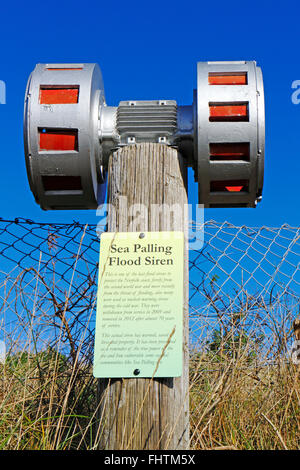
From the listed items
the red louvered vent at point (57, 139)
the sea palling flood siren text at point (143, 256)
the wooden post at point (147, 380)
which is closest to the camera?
the wooden post at point (147, 380)

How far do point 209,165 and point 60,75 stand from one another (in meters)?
0.83

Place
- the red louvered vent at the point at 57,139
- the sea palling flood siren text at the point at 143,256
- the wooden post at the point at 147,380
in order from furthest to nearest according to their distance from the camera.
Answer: the red louvered vent at the point at 57,139, the sea palling flood siren text at the point at 143,256, the wooden post at the point at 147,380

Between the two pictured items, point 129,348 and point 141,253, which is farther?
point 141,253

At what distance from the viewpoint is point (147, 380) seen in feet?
6.18

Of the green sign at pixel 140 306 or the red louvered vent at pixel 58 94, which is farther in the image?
the red louvered vent at pixel 58 94

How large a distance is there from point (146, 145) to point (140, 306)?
2.57 ft

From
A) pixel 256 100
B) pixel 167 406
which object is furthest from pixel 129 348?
pixel 256 100

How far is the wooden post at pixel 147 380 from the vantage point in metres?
1.83

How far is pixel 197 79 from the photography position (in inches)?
84.7

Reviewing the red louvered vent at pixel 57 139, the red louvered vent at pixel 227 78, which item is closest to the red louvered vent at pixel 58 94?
the red louvered vent at pixel 57 139

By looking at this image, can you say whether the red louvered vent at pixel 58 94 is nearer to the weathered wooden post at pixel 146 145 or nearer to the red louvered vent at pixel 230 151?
the weathered wooden post at pixel 146 145

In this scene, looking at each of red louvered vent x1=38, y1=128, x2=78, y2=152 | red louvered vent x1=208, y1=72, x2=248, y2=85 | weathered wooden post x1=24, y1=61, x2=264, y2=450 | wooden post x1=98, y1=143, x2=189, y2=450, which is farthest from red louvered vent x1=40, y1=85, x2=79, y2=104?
red louvered vent x1=208, y1=72, x2=248, y2=85

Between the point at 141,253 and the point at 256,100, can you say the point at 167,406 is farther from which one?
the point at 256,100

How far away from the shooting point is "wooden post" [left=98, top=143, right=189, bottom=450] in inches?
72.1
